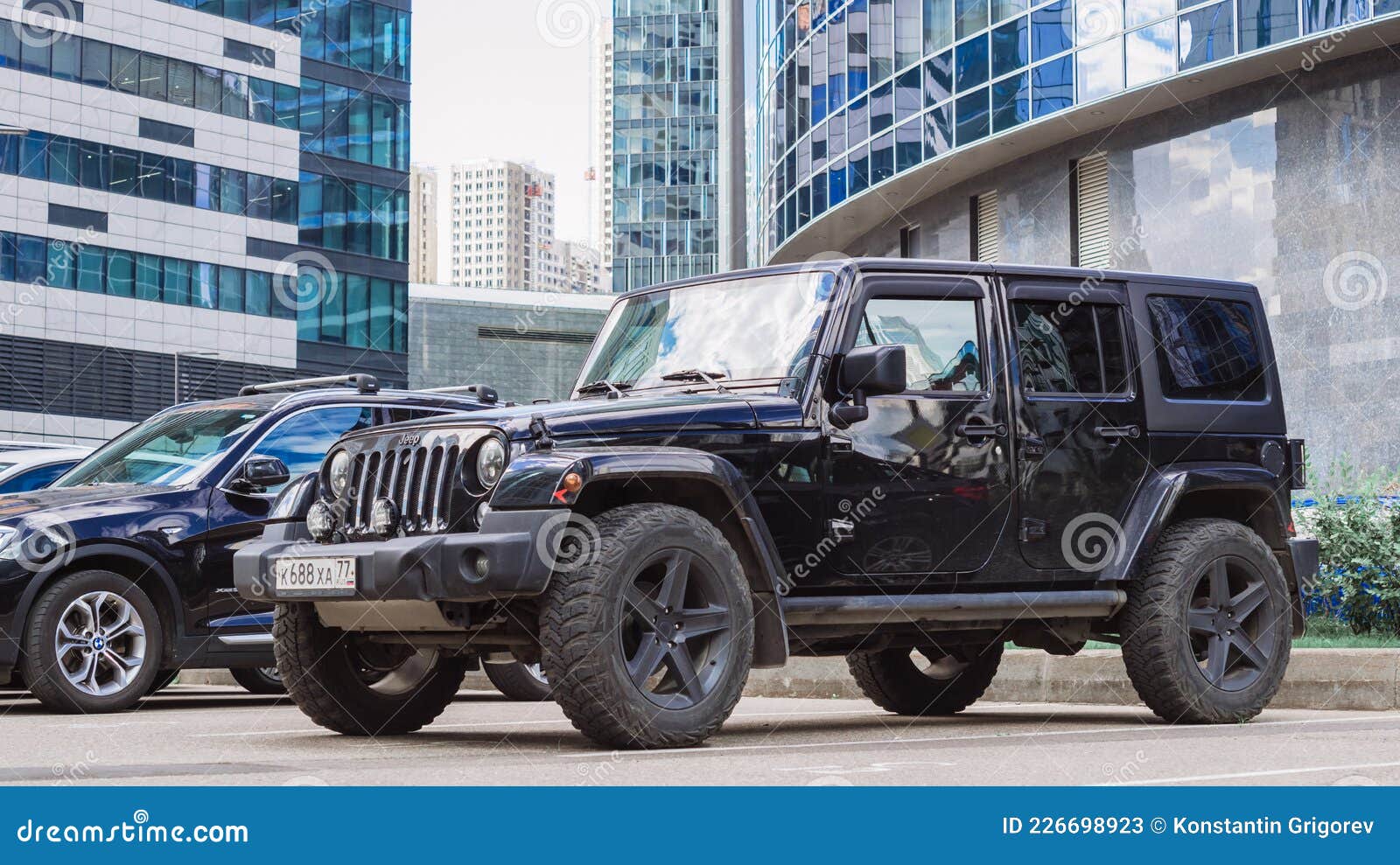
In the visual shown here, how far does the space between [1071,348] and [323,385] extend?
5483 mm

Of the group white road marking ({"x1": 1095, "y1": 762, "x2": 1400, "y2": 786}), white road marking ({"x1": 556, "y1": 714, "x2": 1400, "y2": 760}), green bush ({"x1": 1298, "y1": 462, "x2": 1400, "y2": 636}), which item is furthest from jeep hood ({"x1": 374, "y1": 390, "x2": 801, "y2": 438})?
green bush ({"x1": 1298, "y1": 462, "x2": 1400, "y2": 636})

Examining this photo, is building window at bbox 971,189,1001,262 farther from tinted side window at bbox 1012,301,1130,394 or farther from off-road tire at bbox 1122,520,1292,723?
off-road tire at bbox 1122,520,1292,723

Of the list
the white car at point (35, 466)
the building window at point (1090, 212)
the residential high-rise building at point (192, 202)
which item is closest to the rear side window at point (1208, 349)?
the white car at point (35, 466)

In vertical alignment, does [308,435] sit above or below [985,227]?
below

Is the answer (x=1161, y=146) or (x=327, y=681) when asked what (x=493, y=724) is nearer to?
(x=327, y=681)

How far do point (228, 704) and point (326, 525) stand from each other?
452cm

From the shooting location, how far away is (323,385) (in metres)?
12.1

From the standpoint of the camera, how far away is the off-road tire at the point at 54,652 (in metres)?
9.84

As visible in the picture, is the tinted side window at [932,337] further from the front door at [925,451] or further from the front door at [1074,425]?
the front door at [1074,425]

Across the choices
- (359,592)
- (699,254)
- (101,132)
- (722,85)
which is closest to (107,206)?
(101,132)

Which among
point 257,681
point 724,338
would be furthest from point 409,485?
point 257,681

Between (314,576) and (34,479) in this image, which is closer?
(314,576)

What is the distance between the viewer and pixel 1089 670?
35.3ft
